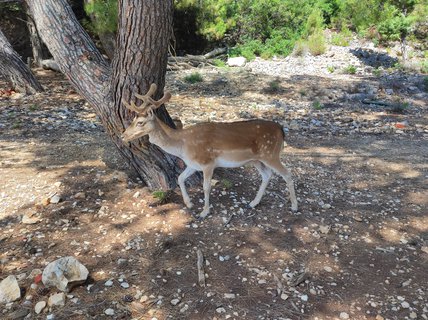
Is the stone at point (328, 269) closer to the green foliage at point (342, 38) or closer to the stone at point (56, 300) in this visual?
the stone at point (56, 300)

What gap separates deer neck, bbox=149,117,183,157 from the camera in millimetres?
5113

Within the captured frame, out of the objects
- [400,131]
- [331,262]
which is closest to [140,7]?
[331,262]

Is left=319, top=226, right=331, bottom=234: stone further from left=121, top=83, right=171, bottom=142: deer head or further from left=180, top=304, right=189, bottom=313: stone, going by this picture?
left=121, top=83, right=171, bottom=142: deer head

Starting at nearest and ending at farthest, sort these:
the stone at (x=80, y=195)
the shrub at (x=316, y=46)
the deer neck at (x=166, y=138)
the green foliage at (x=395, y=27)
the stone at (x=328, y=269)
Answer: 1. the stone at (x=328, y=269)
2. the deer neck at (x=166, y=138)
3. the stone at (x=80, y=195)
4. the green foliage at (x=395, y=27)
5. the shrub at (x=316, y=46)

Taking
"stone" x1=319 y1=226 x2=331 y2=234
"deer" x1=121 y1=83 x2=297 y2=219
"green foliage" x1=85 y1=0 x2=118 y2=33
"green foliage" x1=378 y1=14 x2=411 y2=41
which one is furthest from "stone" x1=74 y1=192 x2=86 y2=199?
"green foliage" x1=378 y1=14 x2=411 y2=41

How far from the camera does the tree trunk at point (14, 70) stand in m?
11.5

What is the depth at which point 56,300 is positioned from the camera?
3947mm

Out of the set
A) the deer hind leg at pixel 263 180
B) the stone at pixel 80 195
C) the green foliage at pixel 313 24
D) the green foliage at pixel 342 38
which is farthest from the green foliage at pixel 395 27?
the stone at pixel 80 195

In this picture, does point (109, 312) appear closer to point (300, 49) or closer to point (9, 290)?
point (9, 290)

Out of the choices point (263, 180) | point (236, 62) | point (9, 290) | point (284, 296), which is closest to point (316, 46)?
point (236, 62)

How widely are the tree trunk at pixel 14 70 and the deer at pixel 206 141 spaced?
7.91m

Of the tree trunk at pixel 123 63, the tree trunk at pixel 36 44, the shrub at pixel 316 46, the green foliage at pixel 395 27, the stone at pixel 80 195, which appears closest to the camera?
the tree trunk at pixel 123 63

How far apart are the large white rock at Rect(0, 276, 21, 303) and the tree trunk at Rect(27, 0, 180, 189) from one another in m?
2.17

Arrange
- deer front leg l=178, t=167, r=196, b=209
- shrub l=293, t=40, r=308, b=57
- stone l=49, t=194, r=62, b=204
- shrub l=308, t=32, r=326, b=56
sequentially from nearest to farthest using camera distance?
1. deer front leg l=178, t=167, r=196, b=209
2. stone l=49, t=194, r=62, b=204
3. shrub l=308, t=32, r=326, b=56
4. shrub l=293, t=40, r=308, b=57
